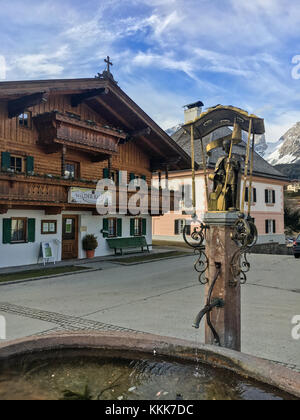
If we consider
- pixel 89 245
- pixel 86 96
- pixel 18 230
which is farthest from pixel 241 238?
pixel 86 96

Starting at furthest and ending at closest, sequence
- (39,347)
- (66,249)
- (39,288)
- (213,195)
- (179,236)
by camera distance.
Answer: (179,236)
(66,249)
(39,288)
(213,195)
(39,347)

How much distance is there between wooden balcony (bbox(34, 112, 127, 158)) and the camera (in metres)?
16.5

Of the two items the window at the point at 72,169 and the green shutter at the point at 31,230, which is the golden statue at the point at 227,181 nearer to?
the green shutter at the point at 31,230

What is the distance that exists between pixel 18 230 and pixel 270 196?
2822 cm

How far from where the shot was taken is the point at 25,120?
56.3 feet

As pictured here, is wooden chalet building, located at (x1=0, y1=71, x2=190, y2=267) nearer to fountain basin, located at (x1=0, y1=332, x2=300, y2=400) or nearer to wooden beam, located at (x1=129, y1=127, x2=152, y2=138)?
wooden beam, located at (x1=129, y1=127, x2=152, y2=138)

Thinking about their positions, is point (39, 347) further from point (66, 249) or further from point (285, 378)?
point (66, 249)

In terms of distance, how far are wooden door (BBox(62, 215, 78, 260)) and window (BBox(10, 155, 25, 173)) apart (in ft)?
11.6

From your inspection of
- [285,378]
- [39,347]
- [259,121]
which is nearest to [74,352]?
[39,347]

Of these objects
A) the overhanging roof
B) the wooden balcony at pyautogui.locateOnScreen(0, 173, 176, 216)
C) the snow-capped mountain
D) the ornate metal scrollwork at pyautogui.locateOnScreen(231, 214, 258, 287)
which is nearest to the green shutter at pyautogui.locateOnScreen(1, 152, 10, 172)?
the wooden balcony at pyautogui.locateOnScreen(0, 173, 176, 216)

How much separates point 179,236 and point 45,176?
19969 millimetres

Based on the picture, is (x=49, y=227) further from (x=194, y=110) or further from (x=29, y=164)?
(x=194, y=110)

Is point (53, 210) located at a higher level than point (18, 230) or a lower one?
higher

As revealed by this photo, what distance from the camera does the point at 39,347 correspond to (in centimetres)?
400
